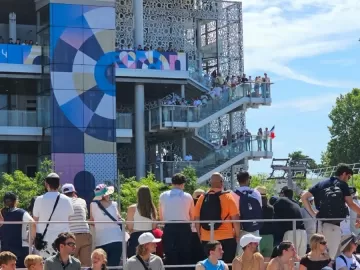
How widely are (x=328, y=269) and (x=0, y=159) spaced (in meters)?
44.3

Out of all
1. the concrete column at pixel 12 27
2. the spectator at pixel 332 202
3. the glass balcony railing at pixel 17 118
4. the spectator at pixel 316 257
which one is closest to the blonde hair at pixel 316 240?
the spectator at pixel 316 257

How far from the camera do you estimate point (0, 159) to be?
189ft

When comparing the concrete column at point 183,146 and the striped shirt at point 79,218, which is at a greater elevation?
the concrete column at point 183,146

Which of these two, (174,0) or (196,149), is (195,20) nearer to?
(174,0)

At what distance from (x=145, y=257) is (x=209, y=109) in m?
40.9

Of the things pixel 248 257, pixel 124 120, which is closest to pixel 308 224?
pixel 248 257

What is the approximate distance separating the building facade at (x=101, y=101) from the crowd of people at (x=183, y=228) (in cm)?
3591

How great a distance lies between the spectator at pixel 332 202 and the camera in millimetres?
16938

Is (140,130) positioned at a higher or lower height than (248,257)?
higher

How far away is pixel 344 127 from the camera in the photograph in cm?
10275

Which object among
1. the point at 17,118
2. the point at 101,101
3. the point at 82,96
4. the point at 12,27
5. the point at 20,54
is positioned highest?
the point at 12,27

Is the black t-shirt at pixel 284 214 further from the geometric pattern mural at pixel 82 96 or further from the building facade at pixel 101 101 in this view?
the geometric pattern mural at pixel 82 96

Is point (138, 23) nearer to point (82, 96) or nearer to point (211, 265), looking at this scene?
point (82, 96)

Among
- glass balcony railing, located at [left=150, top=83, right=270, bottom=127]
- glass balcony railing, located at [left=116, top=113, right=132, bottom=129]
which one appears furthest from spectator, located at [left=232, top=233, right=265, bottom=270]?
glass balcony railing, located at [left=116, top=113, right=132, bottom=129]
